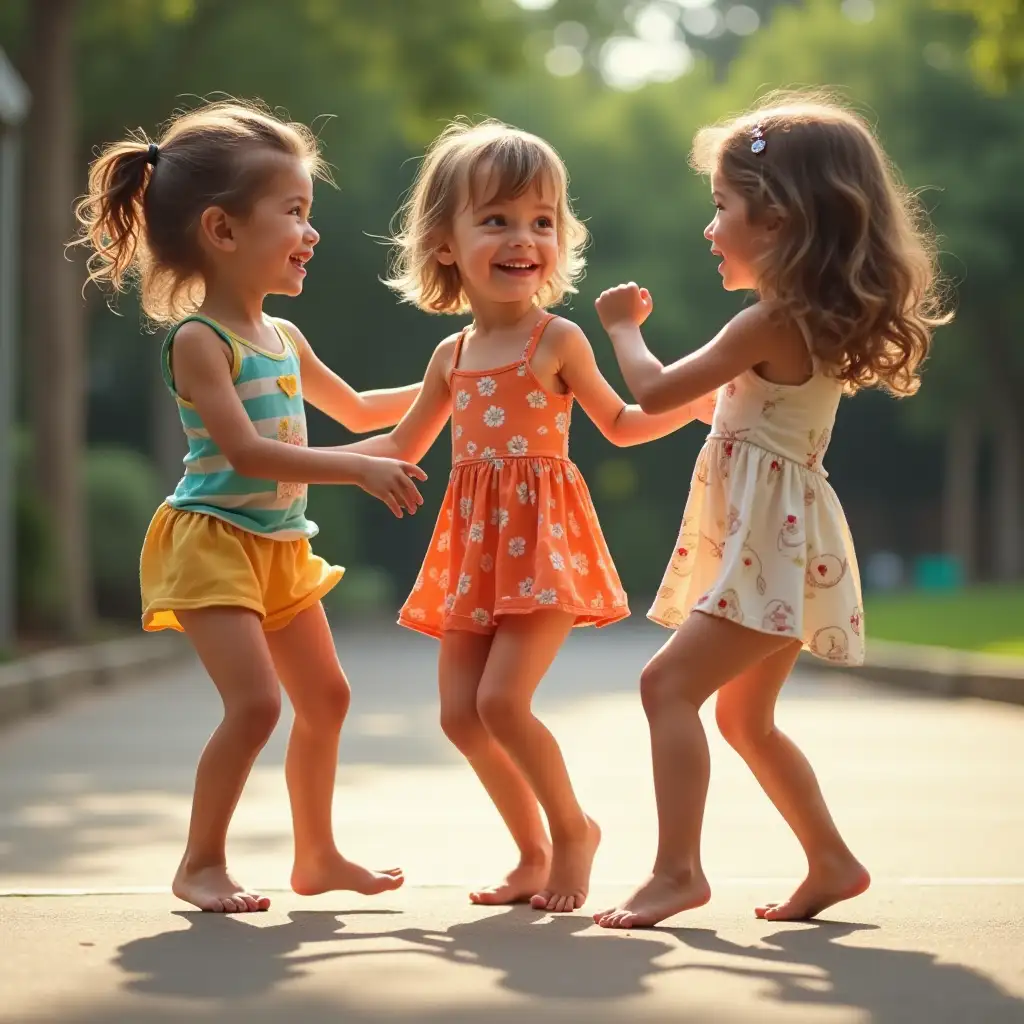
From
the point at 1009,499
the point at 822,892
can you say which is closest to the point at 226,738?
the point at 822,892

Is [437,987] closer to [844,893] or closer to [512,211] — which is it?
[844,893]

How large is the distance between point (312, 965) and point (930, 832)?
3.08 m

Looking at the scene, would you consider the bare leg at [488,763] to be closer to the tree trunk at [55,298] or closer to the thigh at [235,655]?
the thigh at [235,655]

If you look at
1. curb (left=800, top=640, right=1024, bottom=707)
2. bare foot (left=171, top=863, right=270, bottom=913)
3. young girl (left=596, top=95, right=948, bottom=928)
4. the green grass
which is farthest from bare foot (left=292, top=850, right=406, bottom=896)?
the green grass

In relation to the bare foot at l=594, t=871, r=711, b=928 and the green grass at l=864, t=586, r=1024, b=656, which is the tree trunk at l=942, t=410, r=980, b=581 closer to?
the green grass at l=864, t=586, r=1024, b=656

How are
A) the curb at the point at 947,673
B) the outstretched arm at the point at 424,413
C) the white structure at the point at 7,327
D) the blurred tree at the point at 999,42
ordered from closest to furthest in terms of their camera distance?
the outstretched arm at the point at 424,413
the curb at the point at 947,673
the blurred tree at the point at 999,42
the white structure at the point at 7,327

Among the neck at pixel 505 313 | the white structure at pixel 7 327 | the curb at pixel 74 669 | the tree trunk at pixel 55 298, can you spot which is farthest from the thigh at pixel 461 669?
the tree trunk at pixel 55 298

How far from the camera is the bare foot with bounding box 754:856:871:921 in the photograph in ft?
15.2

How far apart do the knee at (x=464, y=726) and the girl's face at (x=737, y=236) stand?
45.6 inches

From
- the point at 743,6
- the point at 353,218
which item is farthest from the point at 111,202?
the point at 743,6

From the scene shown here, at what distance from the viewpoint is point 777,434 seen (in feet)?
15.3

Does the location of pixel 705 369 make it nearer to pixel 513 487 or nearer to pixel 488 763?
pixel 513 487

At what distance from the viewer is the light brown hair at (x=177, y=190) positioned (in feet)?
16.2

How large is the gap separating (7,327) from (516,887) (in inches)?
475
